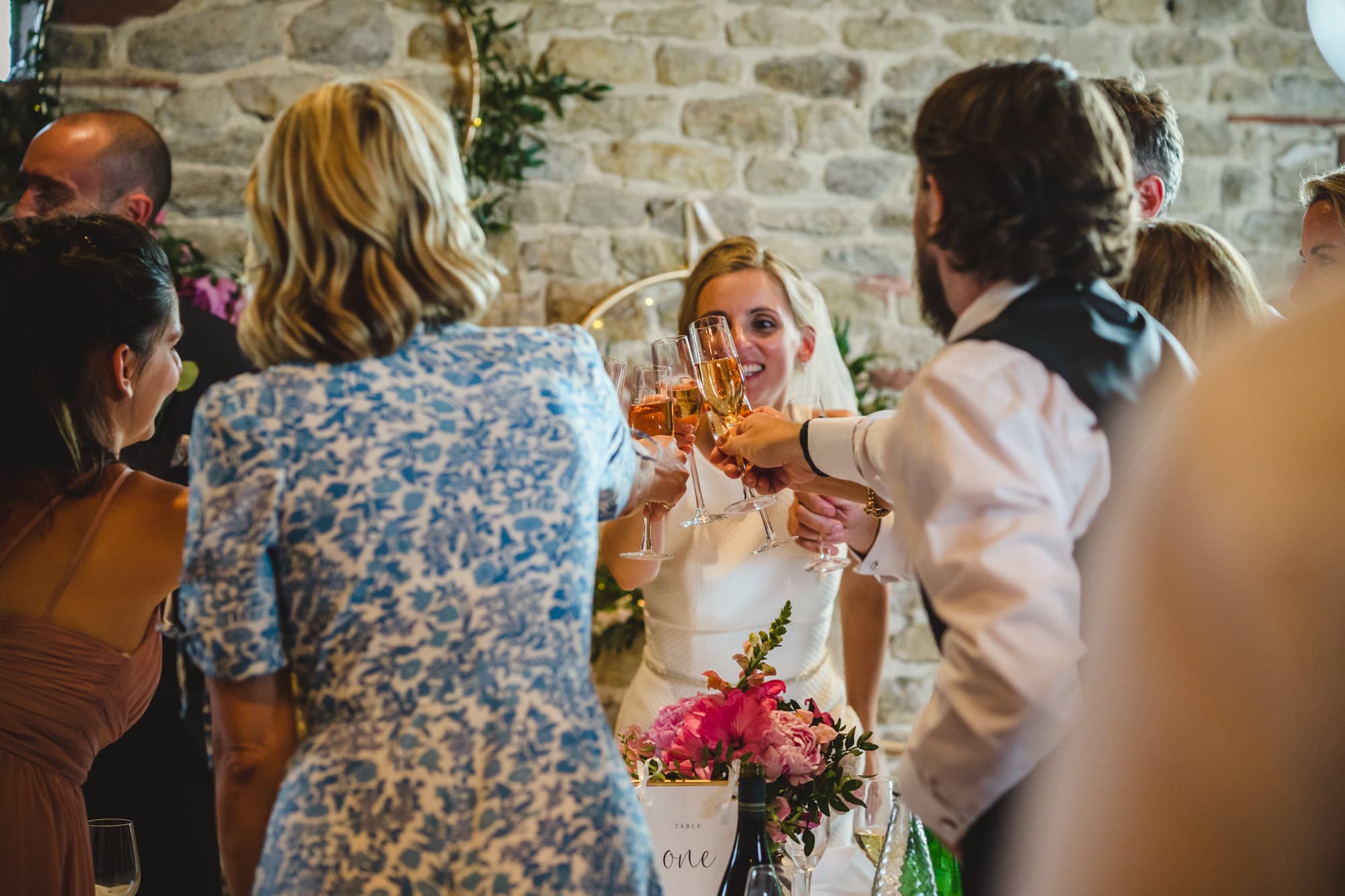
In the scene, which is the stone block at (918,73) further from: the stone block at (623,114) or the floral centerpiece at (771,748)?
the floral centerpiece at (771,748)

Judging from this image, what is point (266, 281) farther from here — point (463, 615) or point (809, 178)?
point (809, 178)

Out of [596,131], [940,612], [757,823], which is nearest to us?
[940,612]

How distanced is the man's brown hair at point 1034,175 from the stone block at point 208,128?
2.91m

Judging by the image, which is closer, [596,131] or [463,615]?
[463,615]

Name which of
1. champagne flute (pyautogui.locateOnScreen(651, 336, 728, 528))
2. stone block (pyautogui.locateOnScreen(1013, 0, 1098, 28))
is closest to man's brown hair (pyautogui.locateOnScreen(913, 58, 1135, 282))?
champagne flute (pyautogui.locateOnScreen(651, 336, 728, 528))

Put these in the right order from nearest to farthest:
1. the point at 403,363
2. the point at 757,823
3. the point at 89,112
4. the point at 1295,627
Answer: the point at 1295,627 → the point at 403,363 → the point at 757,823 → the point at 89,112

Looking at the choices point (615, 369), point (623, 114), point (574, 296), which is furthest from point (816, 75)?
point (615, 369)

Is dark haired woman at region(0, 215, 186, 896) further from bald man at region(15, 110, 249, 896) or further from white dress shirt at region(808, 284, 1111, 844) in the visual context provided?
white dress shirt at region(808, 284, 1111, 844)

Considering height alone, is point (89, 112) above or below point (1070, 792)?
above

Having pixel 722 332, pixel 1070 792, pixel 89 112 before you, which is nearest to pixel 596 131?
pixel 89 112

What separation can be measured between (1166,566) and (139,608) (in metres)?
1.55

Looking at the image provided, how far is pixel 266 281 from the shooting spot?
126 cm

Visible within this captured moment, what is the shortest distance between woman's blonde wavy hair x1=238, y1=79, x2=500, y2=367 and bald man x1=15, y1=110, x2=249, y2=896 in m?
1.20

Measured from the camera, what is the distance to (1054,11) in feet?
13.0
